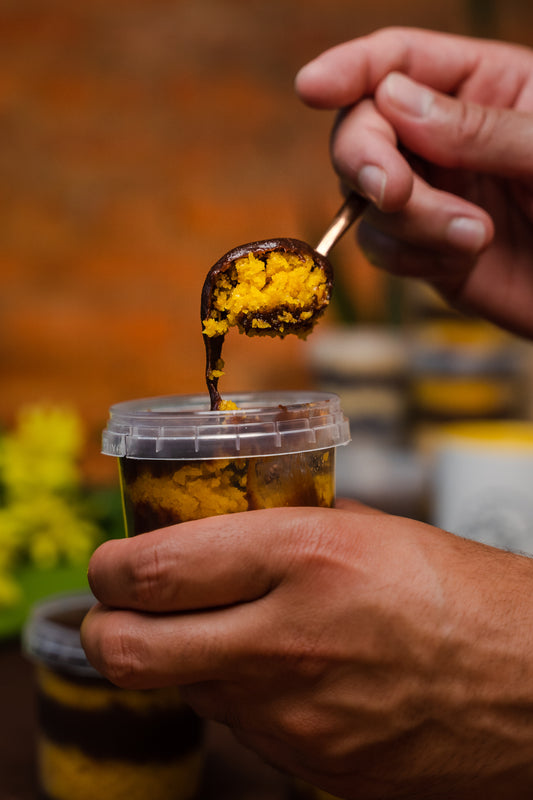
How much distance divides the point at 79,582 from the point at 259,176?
1.35m

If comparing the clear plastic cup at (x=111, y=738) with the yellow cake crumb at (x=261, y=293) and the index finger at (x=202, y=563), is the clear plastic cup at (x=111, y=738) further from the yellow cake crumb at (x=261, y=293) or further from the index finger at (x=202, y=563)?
the yellow cake crumb at (x=261, y=293)

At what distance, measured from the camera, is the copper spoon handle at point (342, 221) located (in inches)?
25.2

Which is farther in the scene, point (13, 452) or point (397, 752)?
point (13, 452)

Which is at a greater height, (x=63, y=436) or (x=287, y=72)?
(x=287, y=72)

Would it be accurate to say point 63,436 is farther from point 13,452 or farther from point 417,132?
point 417,132

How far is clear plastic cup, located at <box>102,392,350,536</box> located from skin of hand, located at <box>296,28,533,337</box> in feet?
0.97

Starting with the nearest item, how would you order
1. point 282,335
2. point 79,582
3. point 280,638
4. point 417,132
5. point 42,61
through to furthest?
1. point 280,638
2. point 282,335
3. point 417,132
4. point 79,582
5. point 42,61

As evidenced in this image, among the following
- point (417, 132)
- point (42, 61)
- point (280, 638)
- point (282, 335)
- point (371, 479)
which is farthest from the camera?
point (42, 61)

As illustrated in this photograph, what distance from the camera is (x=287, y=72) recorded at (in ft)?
6.52

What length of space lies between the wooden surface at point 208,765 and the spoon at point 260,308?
0.35 m

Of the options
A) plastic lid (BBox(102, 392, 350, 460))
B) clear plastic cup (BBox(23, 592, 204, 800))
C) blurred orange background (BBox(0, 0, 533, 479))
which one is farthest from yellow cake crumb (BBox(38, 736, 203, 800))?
blurred orange background (BBox(0, 0, 533, 479))

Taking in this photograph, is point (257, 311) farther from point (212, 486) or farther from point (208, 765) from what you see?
point (208, 765)

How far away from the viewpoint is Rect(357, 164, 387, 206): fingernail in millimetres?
676

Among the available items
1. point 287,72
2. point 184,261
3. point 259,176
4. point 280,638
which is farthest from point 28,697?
point 287,72
